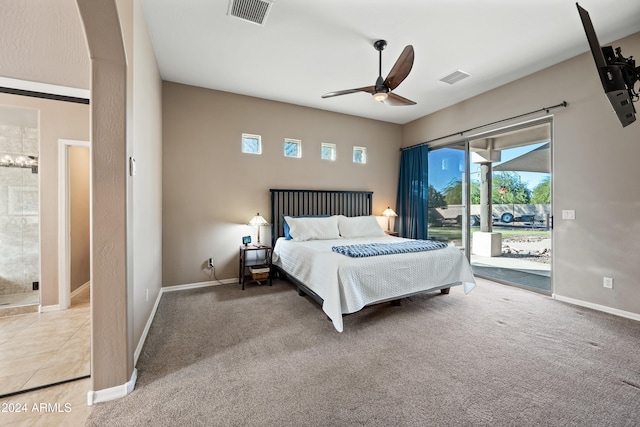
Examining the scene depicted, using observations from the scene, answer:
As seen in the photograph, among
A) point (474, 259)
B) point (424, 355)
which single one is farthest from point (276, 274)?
point (474, 259)

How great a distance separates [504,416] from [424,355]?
650 millimetres

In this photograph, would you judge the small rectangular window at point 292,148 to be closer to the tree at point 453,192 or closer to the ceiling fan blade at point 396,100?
the ceiling fan blade at point 396,100

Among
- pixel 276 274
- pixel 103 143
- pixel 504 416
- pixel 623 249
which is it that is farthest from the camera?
pixel 276 274

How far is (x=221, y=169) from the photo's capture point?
4.18 meters

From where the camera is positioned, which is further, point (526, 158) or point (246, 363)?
point (526, 158)

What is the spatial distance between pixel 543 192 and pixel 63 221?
624cm

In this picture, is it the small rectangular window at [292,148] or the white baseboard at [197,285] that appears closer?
the white baseboard at [197,285]

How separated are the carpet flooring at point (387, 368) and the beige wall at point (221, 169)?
3.76ft

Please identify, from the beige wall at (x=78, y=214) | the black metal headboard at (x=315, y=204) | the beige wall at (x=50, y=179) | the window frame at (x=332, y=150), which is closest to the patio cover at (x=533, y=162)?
the black metal headboard at (x=315, y=204)

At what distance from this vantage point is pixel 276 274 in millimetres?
4414

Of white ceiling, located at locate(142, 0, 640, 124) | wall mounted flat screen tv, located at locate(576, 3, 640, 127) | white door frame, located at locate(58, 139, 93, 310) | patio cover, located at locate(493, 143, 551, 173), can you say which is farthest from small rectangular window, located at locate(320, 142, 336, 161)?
wall mounted flat screen tv, located at locate(576, 3, 640, 127)

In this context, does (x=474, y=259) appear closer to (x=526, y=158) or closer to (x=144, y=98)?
(x=526, y=158)

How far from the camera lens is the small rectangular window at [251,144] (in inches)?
172

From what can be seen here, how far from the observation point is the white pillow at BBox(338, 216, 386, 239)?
445cm
